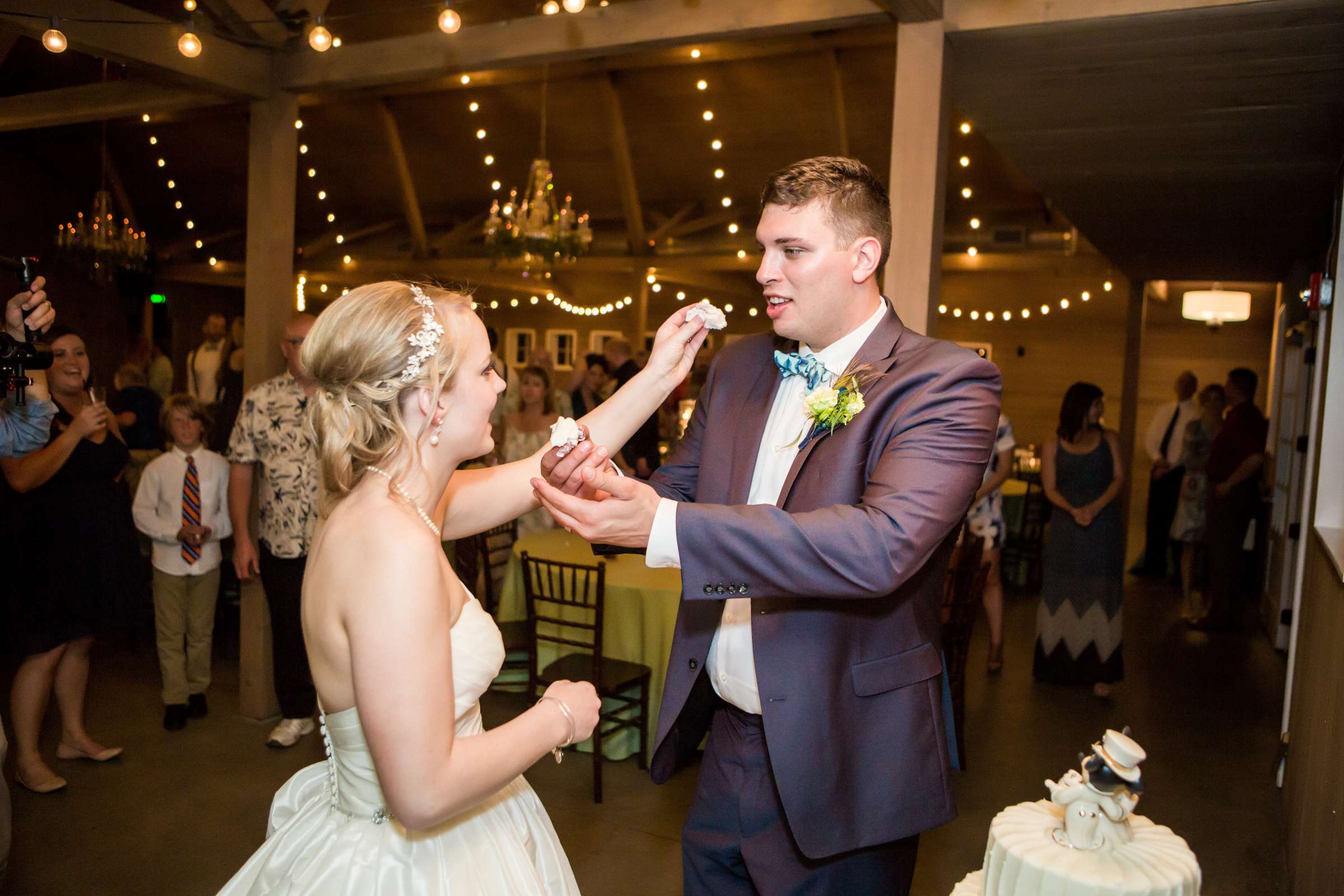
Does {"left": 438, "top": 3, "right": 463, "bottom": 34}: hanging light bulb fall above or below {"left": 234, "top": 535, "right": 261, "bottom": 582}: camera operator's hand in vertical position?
above

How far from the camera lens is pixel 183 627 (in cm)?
469

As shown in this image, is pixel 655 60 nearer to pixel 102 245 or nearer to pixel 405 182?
pixel 405 182

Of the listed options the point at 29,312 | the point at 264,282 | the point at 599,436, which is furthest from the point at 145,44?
the point at 599,436

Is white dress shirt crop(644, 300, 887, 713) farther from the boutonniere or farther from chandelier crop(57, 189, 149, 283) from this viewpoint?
chandelier crop(57, 189, 149, 283)

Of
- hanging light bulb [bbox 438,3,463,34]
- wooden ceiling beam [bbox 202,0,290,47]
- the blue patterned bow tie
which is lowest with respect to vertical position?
the blue patterned bow tie

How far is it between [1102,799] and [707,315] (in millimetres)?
1099

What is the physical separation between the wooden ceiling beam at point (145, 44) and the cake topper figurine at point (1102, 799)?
4.31 metres

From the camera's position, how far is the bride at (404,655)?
1428 millimetres

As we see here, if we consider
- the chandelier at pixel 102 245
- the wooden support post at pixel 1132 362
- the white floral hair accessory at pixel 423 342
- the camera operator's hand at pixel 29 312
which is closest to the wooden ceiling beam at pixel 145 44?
the camera operator's hand at pixel 29 312

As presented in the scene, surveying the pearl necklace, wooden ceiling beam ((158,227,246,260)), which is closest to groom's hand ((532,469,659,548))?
the pearl necklace

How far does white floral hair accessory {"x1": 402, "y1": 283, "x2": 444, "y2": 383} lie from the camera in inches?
64.1

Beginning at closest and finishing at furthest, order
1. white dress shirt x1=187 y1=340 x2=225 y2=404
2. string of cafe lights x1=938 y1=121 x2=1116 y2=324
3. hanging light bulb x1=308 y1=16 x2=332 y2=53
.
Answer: hanging light bulb x1=308 y1=16 x2=332 y2=53 < white dress shirt x1=187 y1=340 x2=225 y2=404 < string of cafe lights x1=938 y1=121 x2=1116 y2=324

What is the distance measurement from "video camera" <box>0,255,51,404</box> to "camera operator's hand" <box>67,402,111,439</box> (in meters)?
0.96

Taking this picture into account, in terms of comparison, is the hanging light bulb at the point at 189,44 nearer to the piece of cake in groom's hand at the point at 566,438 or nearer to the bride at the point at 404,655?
the bride at the point at 404,655
